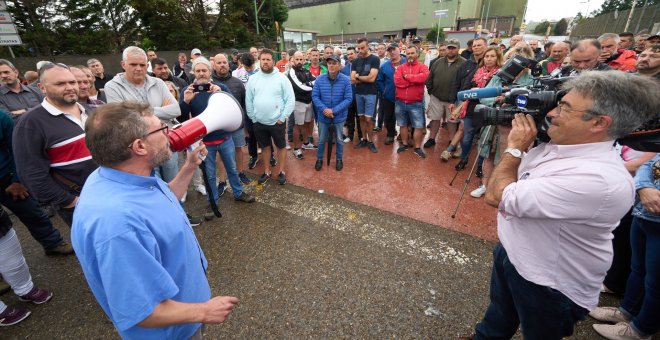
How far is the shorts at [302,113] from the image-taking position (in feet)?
19.5

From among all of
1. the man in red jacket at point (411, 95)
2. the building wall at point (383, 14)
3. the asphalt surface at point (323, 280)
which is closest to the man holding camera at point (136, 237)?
the asphalt surface at point (323, 280)

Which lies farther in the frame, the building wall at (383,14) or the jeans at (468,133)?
the building wall at (383,14)

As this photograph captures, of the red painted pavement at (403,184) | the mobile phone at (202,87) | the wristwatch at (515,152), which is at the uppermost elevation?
the mobile phone at (202,87)

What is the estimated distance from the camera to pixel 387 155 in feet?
19.3

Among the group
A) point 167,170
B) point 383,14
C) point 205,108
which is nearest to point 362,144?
point 205,108

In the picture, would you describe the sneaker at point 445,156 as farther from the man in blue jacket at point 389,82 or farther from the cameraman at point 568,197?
the cameraman at point 568,197

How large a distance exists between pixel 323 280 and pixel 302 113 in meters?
3.95

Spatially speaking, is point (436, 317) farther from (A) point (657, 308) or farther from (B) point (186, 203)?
(B) point (186, 203)

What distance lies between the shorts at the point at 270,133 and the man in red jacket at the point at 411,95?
8.18 feet

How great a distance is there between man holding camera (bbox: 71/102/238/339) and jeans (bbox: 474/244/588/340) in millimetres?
1502

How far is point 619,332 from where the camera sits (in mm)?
2139

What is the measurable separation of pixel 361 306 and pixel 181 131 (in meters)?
2.00

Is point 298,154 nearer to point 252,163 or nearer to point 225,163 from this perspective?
point 252,163

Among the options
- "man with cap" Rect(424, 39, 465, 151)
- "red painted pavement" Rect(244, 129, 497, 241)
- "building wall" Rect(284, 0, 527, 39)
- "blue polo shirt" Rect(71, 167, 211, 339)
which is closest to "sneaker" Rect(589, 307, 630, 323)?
"red painted pavement" Rect(244, 129, 497, 241)
